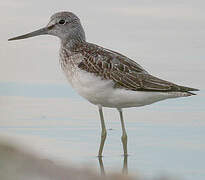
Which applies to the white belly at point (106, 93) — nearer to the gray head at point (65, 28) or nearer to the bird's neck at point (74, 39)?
the bird's neck at point (74, 39)

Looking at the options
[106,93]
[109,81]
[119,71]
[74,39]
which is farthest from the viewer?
[74,39]

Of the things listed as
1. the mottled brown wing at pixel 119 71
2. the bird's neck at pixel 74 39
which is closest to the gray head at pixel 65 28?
the bird's neck at pixel 74 39

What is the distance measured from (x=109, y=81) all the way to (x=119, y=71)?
0.43 meters

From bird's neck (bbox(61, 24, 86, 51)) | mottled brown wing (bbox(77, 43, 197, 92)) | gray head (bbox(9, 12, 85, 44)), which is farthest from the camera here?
gray head (bbox(9, 12, 85, 44))

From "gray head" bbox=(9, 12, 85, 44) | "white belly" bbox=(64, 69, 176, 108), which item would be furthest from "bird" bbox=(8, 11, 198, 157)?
"gray head" bbox=(9, 12, 85, 44)

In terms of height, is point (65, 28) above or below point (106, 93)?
above

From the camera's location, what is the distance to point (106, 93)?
11.3m

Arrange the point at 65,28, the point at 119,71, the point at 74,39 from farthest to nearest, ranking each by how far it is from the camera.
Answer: the point at 65,28
the point at 74,39
the point at 119,71

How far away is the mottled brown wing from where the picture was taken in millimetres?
11547

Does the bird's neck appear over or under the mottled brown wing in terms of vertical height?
over

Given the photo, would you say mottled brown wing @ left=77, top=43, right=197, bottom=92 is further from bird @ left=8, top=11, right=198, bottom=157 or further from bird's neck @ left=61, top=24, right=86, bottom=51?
bird's neck @ left=61, top=24, right=86, bottom=51

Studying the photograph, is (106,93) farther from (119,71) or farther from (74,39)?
(74,39)

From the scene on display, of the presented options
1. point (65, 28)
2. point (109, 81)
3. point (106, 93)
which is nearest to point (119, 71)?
point (109, 81)

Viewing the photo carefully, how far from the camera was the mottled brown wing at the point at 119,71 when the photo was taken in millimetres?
11547
